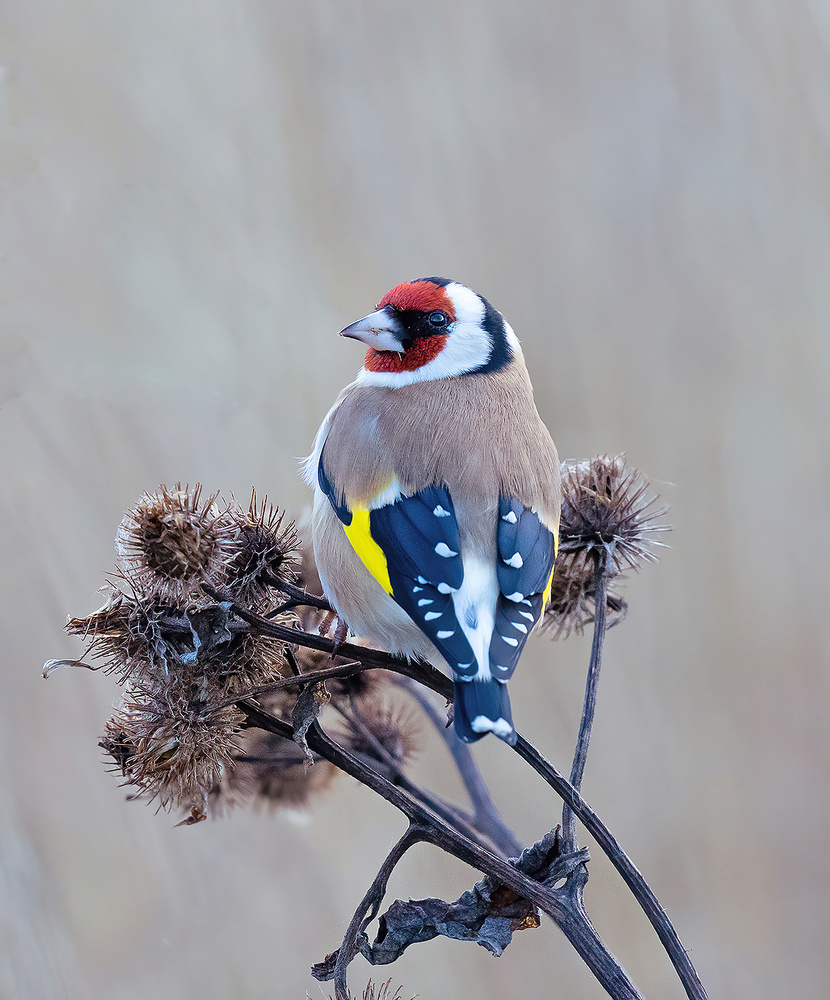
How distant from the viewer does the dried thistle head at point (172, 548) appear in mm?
714

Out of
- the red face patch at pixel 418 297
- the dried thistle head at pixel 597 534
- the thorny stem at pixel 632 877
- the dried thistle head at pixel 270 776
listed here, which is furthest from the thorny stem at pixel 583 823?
the red face patch at pixel 418 297

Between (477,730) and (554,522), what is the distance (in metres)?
0.28

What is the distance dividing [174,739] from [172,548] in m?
0.16

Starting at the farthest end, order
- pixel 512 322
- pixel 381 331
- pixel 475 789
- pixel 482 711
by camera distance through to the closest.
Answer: pixel 512 322 → pixel 381 331 → pixel 475 789 → pixel 482 711

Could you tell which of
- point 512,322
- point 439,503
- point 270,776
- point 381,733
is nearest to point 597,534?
point 439,503

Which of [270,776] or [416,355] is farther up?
[416,355]

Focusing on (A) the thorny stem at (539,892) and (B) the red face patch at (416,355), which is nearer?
(A) the thorny stem at (539,892)

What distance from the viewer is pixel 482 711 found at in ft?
2.04

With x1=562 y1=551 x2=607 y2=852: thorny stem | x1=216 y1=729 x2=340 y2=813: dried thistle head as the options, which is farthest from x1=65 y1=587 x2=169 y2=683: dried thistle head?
x1=562 y1=551 x2=607 y2=852: thorny stem

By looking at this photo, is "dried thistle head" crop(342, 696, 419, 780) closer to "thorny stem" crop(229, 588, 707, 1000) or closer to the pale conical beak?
"thorny stem" crop(229, 588, 707, 1000)

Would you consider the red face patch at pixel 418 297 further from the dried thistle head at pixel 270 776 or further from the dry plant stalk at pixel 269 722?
the dried thistle head at pixel 270 776

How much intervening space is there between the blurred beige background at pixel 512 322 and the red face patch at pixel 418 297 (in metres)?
0.44

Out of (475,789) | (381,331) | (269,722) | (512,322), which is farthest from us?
(512,322)

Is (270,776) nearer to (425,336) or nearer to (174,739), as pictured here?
(174,739)
